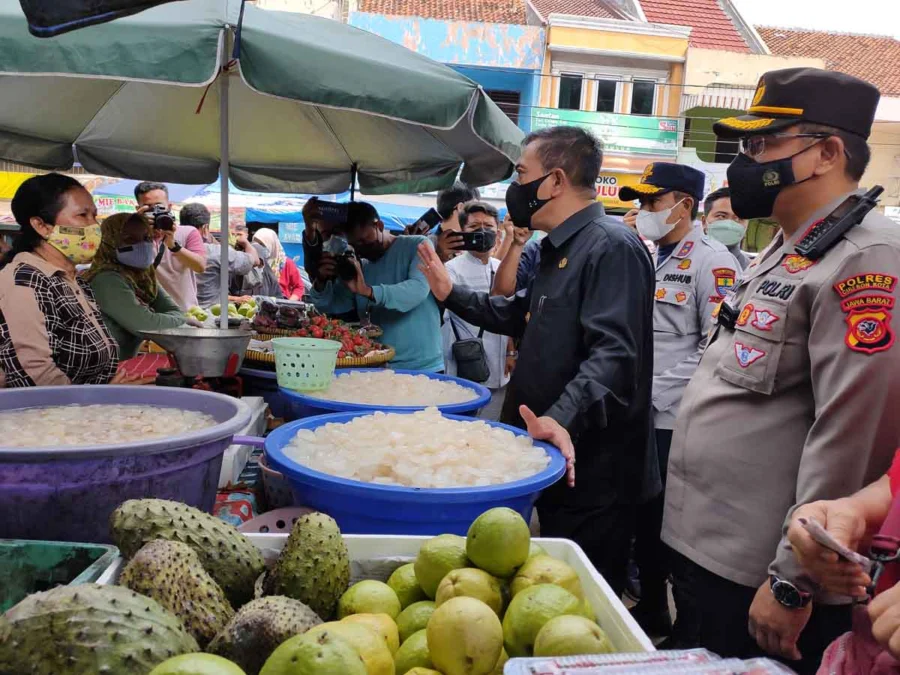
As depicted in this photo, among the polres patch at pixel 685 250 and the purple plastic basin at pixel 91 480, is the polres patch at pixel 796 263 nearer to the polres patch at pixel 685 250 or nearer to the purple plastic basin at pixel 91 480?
the purple plastic basin at pixel 91 480

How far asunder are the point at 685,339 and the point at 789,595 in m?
2.34

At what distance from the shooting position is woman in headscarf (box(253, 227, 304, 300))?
9500 millimetres

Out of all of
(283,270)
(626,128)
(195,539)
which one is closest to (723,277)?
(195,539)

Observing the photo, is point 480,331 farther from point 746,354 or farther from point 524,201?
point 746,354

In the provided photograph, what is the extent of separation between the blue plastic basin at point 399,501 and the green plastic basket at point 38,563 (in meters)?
0.55

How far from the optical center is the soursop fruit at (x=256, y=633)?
104 cm

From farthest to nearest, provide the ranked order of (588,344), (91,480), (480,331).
Result: (480,331) < (588,344) < (91,480)

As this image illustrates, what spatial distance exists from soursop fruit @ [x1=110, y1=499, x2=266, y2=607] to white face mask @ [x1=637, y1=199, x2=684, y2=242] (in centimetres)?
343

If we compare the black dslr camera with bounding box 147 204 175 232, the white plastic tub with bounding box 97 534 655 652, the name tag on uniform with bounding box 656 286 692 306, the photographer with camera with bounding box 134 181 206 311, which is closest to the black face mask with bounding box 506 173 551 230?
the name tag on uniform with bounding box 656 286 692 306

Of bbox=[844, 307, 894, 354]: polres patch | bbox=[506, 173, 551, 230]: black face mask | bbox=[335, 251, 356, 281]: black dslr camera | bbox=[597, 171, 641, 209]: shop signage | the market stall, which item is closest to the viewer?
the market stall

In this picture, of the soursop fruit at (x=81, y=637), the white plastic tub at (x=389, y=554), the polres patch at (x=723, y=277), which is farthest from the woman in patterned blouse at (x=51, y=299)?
the polres patch at (x=723, y=277)

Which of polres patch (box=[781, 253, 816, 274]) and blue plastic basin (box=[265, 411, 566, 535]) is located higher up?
polres patch (box=[781, 253, 816, 274])

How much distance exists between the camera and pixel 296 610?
3.71ft

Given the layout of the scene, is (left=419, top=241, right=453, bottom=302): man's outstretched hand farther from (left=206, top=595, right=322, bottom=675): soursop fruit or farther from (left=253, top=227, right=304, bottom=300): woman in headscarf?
(left=253, top=227, right=304, bottom=300): woman in headscarf
